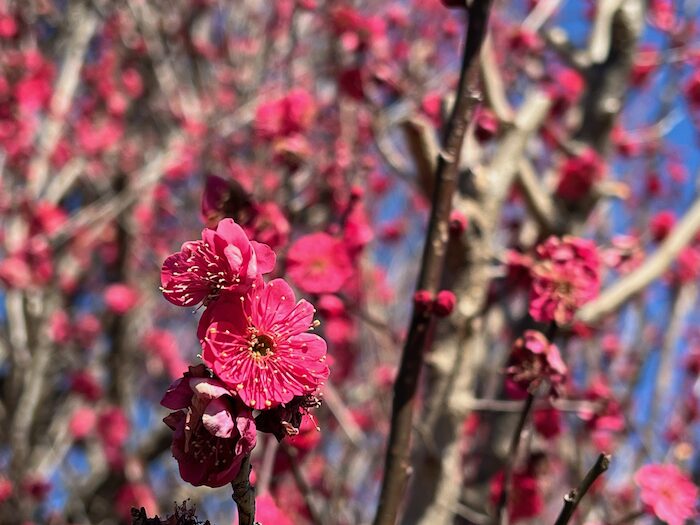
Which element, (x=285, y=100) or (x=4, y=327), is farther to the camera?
(x=4, y=327)

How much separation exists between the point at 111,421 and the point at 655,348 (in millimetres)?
3288

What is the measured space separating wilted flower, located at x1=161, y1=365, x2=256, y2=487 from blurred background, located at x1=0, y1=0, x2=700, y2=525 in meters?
0.73

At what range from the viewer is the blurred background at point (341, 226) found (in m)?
2.42

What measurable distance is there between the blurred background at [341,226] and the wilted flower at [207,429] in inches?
28.8

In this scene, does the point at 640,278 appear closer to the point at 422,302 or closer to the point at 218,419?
the point at 422,302

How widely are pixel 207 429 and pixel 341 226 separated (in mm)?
1200

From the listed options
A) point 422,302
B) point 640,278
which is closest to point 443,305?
point 422,302

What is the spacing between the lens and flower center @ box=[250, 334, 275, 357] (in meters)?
1.10

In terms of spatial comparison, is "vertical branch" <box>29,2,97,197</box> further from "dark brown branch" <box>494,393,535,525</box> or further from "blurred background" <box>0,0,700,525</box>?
"dark brown branch" <box>494,393,535,525</box>

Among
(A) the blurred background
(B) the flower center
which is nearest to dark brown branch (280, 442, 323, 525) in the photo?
(A) the blurred background

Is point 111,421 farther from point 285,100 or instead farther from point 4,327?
point 285,100

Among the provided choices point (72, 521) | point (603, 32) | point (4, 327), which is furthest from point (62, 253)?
point (603, 32)

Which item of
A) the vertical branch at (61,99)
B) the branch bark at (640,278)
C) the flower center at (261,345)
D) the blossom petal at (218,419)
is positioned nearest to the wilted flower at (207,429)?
the blossom petal at (218,419)

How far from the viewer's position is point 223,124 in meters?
4.55
